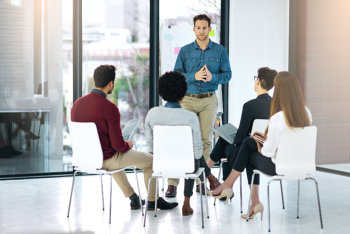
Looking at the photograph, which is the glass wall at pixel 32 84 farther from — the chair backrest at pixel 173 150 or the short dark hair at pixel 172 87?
the chair backrest at pixel 173 150

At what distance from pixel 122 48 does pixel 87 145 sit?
129 inches

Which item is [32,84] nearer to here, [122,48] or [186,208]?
[122,48]

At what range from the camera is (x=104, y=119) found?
477 cm

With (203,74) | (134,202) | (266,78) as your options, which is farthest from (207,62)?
(134,202)

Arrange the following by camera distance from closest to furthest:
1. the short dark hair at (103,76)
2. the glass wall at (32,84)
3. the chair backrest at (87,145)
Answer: the chair backrest at (87,145) < the short dark hair at (103,76) < the glass wall at (32,84)

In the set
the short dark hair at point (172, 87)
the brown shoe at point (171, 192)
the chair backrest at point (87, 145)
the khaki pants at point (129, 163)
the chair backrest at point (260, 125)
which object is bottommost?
the brown shoe at point (171, 192)

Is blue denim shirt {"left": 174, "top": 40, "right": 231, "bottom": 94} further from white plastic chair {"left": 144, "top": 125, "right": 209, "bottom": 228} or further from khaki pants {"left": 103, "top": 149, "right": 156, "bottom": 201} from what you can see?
white plastic chair {"left": 144, "top": 125, "right": 209, "bottom": 228}

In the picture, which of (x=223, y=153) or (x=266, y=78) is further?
(x=223, y=153)

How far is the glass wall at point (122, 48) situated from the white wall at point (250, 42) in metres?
1.22

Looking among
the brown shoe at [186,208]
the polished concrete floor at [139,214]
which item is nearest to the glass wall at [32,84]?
the polished concrete floor at [139,214]

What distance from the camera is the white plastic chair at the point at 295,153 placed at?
4301mm

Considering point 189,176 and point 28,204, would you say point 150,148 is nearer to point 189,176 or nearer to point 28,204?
point 189,176

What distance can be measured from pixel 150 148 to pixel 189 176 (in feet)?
1.65

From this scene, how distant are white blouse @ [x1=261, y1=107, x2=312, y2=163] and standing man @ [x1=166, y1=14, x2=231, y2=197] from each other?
1.57 metres
